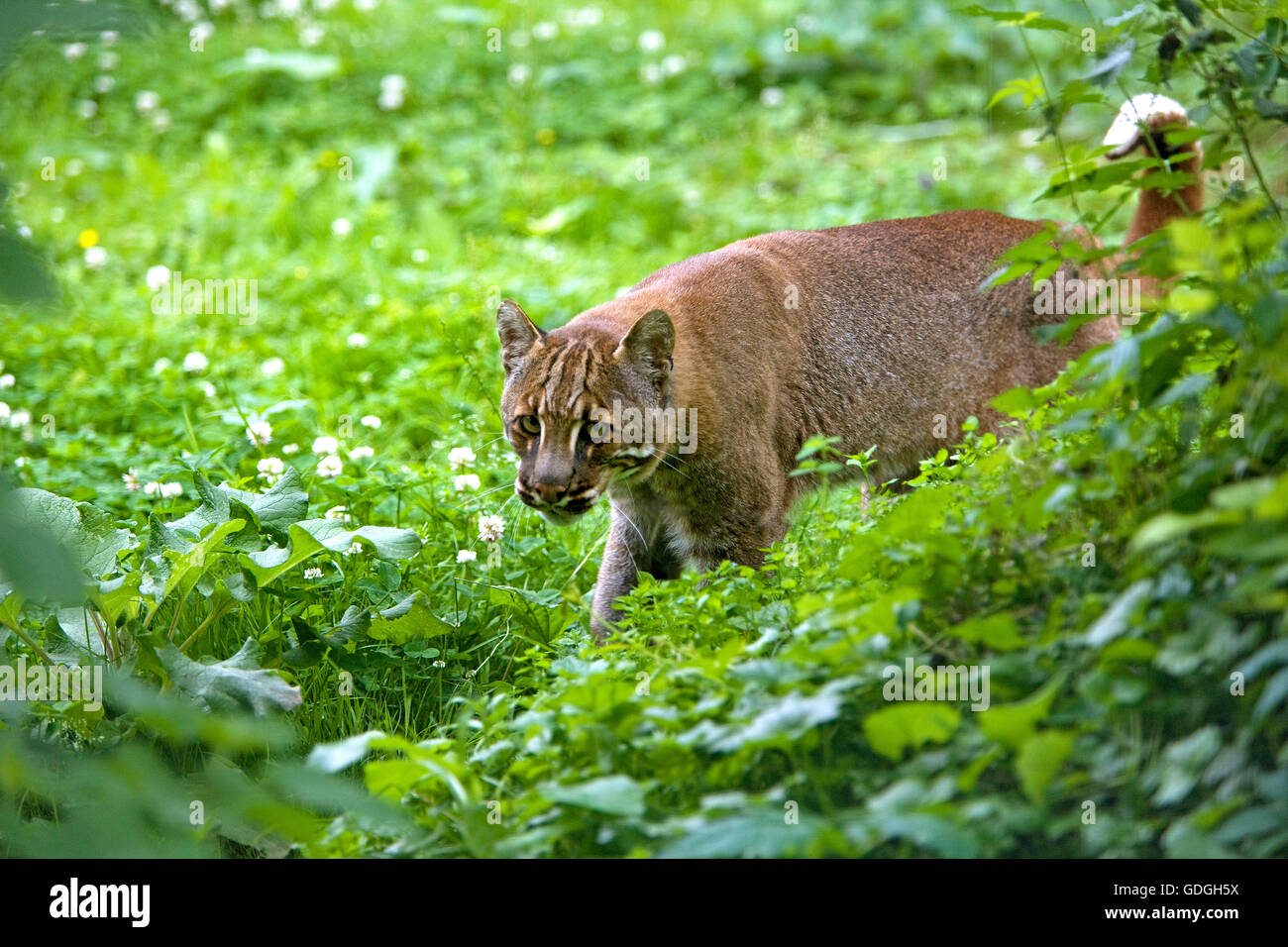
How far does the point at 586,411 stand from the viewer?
4.31m

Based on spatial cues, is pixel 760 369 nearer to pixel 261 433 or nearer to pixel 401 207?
pixel 261 433

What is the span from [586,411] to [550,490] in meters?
0.30

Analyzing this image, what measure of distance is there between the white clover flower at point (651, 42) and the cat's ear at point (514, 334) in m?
6.69

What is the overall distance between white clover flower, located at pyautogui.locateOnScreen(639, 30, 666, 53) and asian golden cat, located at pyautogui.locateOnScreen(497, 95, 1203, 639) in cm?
559

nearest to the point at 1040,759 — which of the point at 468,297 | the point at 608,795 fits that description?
the point at 608,795

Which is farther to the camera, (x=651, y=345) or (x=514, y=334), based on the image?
(x=514, y=334)

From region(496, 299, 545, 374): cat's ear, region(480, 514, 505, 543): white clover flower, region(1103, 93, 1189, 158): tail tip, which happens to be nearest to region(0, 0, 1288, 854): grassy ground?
region(480, 514, 505, 543): white clover flower

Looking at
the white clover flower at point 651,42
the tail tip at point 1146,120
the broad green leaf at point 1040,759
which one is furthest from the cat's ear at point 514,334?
the white clover flower at point 651,42

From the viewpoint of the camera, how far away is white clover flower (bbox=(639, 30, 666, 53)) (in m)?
10.6

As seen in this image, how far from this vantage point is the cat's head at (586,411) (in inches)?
169

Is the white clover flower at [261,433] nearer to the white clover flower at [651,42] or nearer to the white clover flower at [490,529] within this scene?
the white clover flower at [490,529]

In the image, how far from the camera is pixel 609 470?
439 centimetres

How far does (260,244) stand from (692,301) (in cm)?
437
